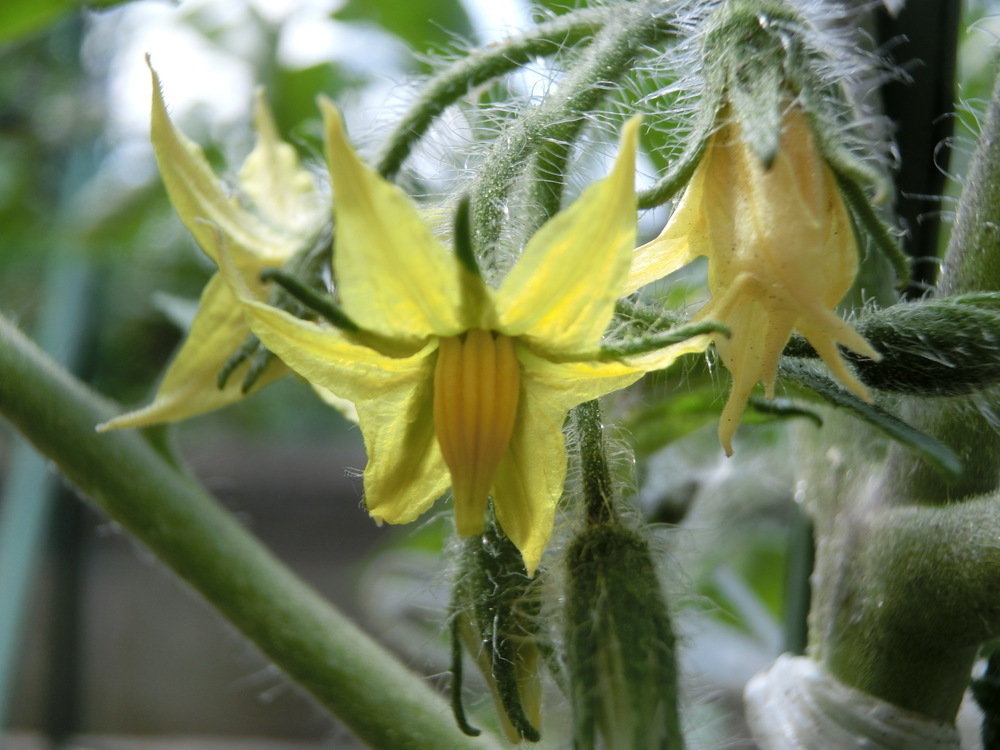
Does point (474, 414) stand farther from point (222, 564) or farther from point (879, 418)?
point (222, 564)

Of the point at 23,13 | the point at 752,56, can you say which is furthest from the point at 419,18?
the point at 752,56

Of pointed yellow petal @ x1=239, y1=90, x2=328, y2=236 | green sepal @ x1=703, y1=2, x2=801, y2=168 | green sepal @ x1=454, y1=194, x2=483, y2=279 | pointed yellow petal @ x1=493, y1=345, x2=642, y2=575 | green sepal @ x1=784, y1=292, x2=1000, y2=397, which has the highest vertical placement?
green sepal @ x1=703, y1=2, x2=801, y2=168

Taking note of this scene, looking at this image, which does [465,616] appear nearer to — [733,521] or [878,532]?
[878,532]

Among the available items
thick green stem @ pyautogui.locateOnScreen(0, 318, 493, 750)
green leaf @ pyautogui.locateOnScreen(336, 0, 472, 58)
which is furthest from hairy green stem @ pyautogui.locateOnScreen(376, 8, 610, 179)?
green leaf @ pyautogui.locateOnScreen(336, 0, 472, 58)

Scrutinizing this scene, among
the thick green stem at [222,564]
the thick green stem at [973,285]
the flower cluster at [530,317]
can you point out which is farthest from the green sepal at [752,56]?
the thick green stem at [222,564]

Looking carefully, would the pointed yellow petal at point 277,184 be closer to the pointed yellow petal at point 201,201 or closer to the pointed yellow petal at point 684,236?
the pointed yellow petal at point 201,201

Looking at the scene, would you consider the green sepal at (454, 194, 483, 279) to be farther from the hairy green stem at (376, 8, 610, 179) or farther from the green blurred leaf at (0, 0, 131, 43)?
the green blurred leaf at (0, 0, 131, 43)

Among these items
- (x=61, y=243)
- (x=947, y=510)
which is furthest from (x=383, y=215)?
(x=61, y=243)
